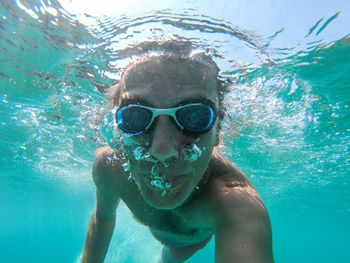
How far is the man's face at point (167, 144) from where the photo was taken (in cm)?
265

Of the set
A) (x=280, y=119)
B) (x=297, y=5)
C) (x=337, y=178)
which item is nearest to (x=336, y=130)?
(x=280, y=119)

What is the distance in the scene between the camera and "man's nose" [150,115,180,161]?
256cm

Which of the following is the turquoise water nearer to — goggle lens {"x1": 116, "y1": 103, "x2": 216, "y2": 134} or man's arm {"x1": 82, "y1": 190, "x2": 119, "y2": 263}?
goggle lens {"x1": 116, "y1": 103, "x2": 216, "y2": 134}

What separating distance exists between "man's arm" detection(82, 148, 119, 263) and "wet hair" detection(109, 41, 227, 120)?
1.29 metres

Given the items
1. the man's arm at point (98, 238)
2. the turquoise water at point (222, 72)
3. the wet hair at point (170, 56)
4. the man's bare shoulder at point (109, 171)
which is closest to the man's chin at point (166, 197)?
the man's bare shoulder at point (109, 171)

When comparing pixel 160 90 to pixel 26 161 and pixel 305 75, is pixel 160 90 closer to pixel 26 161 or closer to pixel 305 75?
pixel 305 75

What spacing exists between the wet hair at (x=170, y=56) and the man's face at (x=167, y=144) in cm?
50

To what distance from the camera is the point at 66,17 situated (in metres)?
6.22

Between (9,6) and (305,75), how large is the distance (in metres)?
10.6

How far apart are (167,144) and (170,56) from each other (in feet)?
5.36

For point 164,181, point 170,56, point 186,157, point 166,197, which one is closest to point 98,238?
point 166,197

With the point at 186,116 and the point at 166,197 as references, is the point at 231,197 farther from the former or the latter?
the point at 186,116

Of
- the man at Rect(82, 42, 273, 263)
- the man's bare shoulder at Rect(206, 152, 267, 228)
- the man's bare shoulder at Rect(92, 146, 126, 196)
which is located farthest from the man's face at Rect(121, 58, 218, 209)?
the man's bare shoulder at Rect(92, 146, 126, 196)

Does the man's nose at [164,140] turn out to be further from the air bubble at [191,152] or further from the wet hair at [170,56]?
the wet hair at [170,56]
